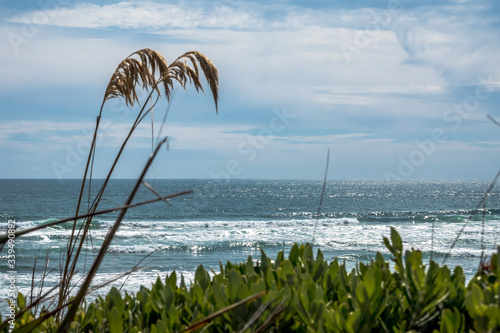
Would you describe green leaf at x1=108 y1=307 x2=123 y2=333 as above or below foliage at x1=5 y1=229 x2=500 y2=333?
below

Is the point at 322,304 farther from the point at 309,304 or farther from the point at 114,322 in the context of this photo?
the point at 114,322

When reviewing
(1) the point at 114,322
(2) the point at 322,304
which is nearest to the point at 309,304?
(2) the point at 322,304

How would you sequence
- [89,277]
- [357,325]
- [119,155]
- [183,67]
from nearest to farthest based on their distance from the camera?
[89,277]
[357,325]
[119,155]
[183,67]

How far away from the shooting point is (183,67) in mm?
2086

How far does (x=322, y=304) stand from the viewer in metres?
1.15

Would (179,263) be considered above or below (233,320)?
below

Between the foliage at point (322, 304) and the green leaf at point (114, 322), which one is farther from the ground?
the foliage at point (322, 304)

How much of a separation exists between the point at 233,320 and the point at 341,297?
380 millimetres

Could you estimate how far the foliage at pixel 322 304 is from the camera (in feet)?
3.61

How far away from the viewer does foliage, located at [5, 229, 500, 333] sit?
3.61 feet

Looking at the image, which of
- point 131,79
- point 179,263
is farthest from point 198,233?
point 131,79

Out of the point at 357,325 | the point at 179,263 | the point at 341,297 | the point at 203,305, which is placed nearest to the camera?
the point at 357,325

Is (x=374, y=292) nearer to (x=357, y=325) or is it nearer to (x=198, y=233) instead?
(x=357, y=325)

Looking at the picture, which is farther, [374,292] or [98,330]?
[98,330]
